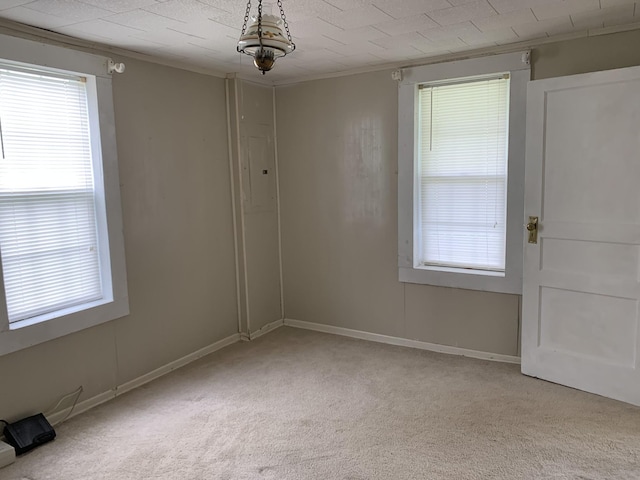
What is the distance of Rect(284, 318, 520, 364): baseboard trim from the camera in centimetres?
366

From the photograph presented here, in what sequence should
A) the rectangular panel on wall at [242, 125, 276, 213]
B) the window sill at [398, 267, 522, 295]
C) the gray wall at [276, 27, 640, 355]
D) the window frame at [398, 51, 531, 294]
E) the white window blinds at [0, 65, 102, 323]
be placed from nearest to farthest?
the white window blinds at [0, 65, 102, 323] → the window frame at [398, 51, 531, 294] → the window sill at [398, 267, 522, 295] → the gray wall at [276, 27, 640, 355] → the rectangular panel on wall at [242, 125, 276, 213]

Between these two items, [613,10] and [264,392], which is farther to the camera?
[264,392]

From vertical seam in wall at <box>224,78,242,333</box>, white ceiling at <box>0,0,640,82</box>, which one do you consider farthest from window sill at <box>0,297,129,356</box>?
white ceiling at <box>0,0,640,82</box>

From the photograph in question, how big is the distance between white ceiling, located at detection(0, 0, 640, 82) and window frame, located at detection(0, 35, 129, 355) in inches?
5.8

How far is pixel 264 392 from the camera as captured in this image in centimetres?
321

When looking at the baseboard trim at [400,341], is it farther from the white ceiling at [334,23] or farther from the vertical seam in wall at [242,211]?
the white ceiling at [334,23]

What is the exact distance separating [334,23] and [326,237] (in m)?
2.01

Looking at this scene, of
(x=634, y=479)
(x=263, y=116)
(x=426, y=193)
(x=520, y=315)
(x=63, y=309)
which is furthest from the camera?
(x=263, y=116)

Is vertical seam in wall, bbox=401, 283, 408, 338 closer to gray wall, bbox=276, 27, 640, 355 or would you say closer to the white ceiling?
gray wall, bbox=276, 27, 640, 355

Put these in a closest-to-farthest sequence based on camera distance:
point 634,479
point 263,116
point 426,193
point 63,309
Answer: point 634,479 → point 63,309 → point 426,193 → point 263,116

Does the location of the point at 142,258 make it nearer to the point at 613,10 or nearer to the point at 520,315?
the point at 520,315

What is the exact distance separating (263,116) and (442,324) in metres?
2.34

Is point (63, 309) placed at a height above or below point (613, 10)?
below

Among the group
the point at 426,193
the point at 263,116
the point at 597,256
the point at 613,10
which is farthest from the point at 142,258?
the point at 613,10
